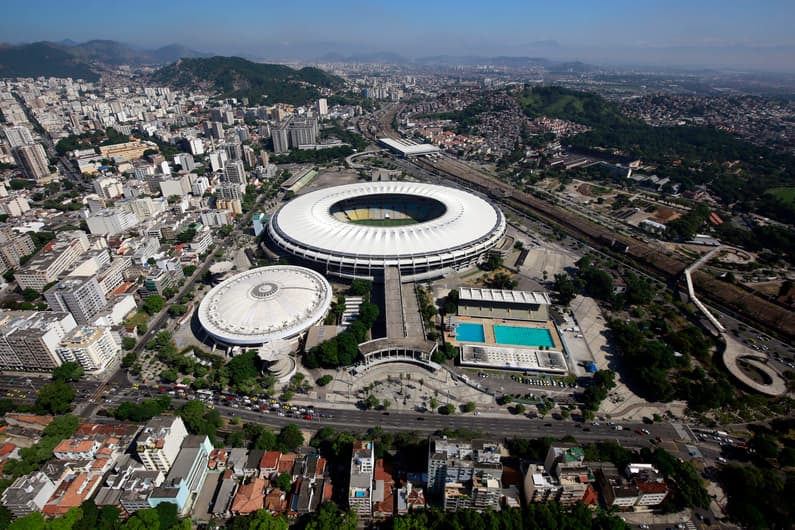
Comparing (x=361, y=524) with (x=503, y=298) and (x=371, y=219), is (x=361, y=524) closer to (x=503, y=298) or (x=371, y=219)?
(x=503, y=298)

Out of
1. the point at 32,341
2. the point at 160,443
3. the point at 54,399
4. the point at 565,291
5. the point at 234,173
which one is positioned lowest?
the point at 54,399

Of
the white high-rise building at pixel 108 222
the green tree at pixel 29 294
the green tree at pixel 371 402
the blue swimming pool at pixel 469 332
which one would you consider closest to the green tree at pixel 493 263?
the blue swimming pool at pixel 469 332

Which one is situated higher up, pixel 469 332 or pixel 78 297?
pixel 78 297

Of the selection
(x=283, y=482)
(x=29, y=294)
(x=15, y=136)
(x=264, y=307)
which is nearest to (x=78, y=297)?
(x=29, y=294)

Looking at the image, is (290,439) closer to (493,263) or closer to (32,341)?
(32,341)

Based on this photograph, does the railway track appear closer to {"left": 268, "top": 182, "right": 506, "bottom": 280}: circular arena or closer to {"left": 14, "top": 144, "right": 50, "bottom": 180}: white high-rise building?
{"left": 268, "top": 182, "right": 506, "bottom": 280}: circular arena

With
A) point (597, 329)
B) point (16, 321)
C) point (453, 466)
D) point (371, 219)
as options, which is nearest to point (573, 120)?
point (371, 219)
